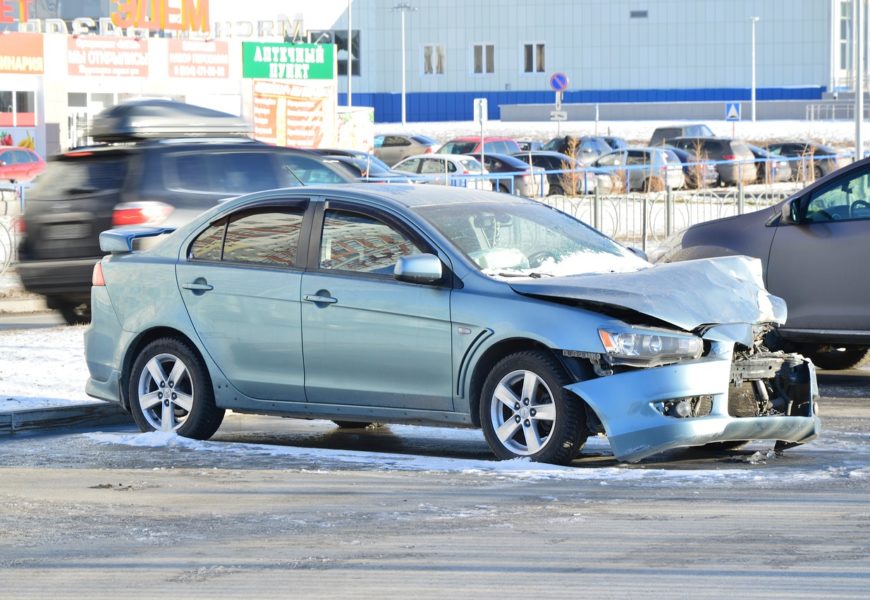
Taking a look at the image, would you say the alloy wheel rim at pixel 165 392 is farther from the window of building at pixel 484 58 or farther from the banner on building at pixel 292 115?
the window of building at pixel 484 58

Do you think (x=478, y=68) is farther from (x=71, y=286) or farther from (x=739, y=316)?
(x=739, y=316)

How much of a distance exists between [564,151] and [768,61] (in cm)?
4475

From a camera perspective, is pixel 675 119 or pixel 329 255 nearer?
pixel 329 255

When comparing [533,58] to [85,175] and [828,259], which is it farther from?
[828,259]

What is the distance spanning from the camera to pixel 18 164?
4241 cm

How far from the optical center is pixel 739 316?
27.9 feet

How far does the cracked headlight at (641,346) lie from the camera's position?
8.09 metres

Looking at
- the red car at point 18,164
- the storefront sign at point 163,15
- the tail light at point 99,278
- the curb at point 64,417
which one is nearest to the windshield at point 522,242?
the tail light at point 99,278

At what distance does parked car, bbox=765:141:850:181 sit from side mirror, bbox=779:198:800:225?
17.6 metres

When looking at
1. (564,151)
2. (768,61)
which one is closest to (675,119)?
(768,61)

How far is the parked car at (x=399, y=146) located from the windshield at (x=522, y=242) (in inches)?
1737

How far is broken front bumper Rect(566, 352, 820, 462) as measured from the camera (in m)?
8.05

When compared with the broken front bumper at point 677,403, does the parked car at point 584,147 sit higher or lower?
higher

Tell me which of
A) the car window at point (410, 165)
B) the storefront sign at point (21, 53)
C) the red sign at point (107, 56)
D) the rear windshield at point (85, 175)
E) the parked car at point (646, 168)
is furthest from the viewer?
the red sign at point (107, 56)
